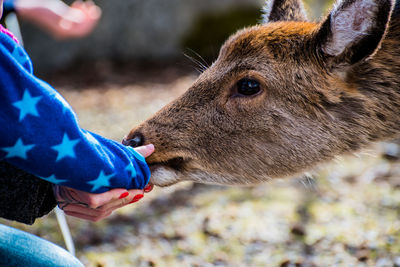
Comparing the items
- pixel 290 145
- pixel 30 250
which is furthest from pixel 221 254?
pixel 30 250

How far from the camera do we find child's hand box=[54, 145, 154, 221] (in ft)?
6.61

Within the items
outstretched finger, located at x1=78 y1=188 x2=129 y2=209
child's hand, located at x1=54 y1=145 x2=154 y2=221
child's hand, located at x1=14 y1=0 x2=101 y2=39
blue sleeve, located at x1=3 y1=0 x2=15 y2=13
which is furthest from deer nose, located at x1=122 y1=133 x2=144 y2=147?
blue sleeve, located at x1=3 y1=0 x2=15 y2=13

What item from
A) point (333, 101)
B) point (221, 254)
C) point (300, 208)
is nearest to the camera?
point (333, 101)

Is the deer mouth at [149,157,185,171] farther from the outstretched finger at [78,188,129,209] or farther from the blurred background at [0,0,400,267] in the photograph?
the blurred background at [0,0,400,267]

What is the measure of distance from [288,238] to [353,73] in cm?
188

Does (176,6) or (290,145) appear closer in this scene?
(290,145)

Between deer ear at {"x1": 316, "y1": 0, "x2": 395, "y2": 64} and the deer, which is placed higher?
deer ear at {"x1": 316, "y1": 0, "x2": 395, "y2": 64}

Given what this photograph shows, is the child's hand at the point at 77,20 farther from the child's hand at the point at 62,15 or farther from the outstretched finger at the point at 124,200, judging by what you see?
the outstretched finger at the point at 124,200

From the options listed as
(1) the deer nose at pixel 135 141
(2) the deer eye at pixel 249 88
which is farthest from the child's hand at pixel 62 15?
(2) the deer eye at pixel 249 88

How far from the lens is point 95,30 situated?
34.8ft

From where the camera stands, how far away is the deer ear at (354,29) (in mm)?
2549

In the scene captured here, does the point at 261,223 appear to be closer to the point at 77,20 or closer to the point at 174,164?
the point at 174,164

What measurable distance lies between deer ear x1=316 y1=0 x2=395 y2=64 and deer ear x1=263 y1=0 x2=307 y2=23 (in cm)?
82

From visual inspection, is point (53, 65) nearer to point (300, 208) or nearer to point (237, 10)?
point (237, 10)
